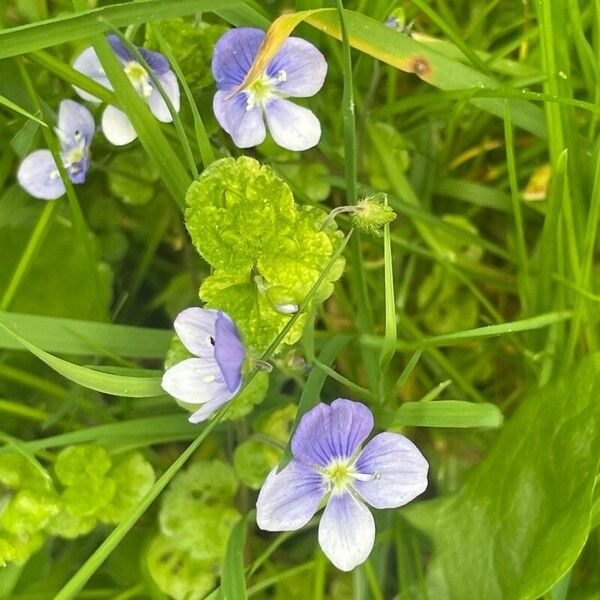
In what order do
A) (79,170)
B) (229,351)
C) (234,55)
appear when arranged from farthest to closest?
1. (79,170)
2. (234,55)
3. (229,351)

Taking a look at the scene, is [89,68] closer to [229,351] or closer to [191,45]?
[191,45]

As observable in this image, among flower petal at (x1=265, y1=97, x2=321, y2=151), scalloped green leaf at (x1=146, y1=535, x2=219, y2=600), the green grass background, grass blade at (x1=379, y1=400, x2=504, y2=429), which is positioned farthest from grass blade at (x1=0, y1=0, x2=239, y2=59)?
scalloped green leaf at (x1=146, y1=535, x2=219, y2=600)

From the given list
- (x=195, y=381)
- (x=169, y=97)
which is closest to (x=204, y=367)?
(x=195, y=381)

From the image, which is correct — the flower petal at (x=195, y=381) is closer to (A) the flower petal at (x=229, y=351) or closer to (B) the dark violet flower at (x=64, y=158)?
(A) the flower petal at (x=229, y=351)

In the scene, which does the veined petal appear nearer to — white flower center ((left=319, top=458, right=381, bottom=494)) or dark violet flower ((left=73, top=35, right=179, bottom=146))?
white flower center ((left=319, top=458, right=381, bottom=494))

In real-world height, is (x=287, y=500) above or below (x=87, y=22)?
below

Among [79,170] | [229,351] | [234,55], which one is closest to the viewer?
[229,351]
